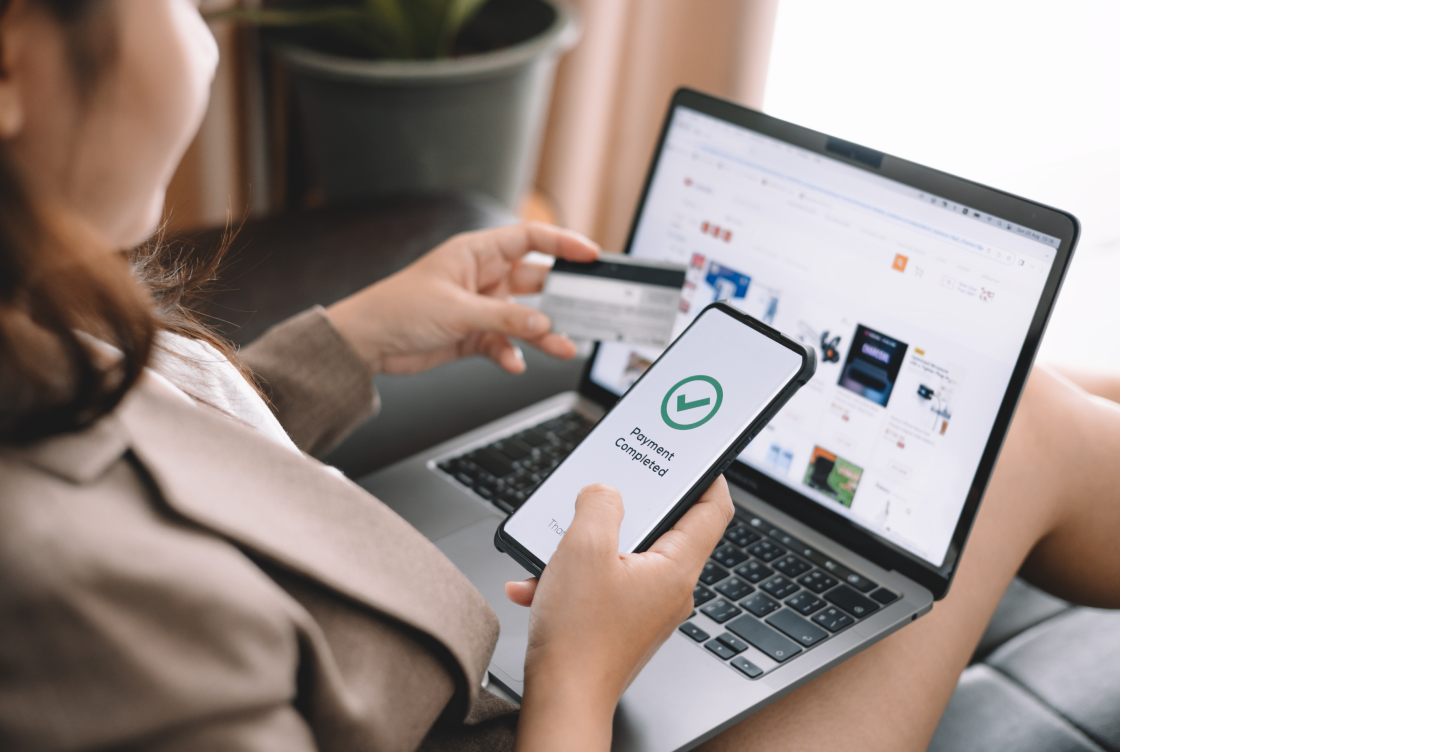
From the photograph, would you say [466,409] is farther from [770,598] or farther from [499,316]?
[770,598]

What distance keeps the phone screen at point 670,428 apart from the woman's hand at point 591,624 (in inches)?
2.2

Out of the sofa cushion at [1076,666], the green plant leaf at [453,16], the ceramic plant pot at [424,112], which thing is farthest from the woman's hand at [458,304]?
the green plant leaf at [453,16]

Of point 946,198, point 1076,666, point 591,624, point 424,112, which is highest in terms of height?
point 946,198

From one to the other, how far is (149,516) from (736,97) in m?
1.56

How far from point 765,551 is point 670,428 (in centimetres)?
16

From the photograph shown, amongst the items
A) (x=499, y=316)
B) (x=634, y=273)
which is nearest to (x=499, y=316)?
(x=499, y=316)

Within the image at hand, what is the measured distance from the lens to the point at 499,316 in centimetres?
82

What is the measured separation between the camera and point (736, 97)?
1.82 metres

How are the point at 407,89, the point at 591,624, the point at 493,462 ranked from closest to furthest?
the point at 591,624
the point at 493,462
the point at 407,89

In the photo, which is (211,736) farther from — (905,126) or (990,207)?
(905,126)

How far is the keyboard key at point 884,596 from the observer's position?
697 millimetres

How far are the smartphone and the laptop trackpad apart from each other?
0.20 feet

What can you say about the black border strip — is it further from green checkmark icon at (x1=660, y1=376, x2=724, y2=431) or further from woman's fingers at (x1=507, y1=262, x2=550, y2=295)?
green checkmark icon at (x1=660, y1=376, x2=724, y2=431)
